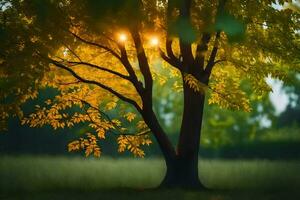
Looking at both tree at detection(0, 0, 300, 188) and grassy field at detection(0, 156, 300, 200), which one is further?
tree at detection(0, 0, 300, 188)

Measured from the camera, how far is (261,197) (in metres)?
13.0

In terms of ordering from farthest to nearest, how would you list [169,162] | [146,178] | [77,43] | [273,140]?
[273,140] < [146,178] < [169,162] < [77,43]

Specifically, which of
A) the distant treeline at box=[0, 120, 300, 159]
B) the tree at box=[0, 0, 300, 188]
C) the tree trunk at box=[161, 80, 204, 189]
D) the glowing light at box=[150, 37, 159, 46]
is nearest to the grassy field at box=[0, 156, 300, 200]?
the tree trunk at box=[161, 80, 204, 189]

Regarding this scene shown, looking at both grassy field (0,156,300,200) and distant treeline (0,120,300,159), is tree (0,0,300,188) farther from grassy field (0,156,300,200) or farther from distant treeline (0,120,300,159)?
distant treeline (0,120,300,159)

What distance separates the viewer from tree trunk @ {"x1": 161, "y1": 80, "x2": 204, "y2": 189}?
52.6 ft

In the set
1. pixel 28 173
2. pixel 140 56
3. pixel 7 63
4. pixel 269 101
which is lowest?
pixel 28 173

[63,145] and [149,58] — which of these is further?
[63,145]

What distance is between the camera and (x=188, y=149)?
16109mm

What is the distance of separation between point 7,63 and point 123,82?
559 cm

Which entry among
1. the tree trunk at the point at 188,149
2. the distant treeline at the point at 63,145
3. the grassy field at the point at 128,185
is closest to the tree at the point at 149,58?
the tree trunk at the point at 188,149

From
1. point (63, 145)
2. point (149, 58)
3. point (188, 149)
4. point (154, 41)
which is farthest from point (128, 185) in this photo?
point (63, 145)

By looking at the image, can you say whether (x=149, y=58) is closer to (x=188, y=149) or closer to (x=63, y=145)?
(x=188, y=149)

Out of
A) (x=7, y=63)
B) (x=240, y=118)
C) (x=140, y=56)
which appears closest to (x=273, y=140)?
(x=240, y=118)

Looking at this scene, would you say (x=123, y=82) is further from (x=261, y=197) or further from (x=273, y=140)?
(x=273, y=140)
